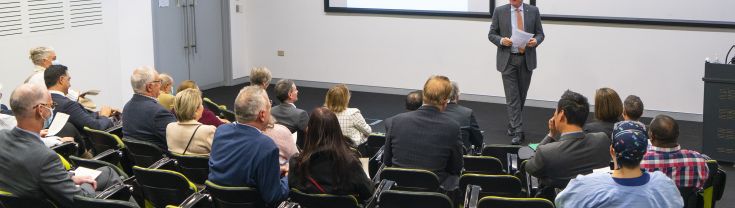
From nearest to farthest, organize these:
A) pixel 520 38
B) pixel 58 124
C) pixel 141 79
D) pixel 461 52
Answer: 1. pixel 58 124
2. pixel 141 79
3. pixel 520 38
4. pixel 461 52

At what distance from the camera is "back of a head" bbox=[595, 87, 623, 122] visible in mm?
5555

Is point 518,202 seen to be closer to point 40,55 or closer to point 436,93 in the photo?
point 436,93

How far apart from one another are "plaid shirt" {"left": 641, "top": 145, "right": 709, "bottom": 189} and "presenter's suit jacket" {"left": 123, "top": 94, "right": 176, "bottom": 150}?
3037mm

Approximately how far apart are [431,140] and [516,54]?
367cm

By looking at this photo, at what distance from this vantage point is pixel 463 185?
505cm

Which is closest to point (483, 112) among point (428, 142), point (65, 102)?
point (428, 142)

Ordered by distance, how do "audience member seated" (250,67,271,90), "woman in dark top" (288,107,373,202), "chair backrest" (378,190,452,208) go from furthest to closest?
"audience member seated" (250,67,271,90)
"woman in dark top" (288,107,373,202)
"chair backrest" (378,190,452,208)

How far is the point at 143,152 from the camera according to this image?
18.1ft

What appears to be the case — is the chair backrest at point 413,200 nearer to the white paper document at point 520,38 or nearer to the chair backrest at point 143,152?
the chair backrest at point 143,152

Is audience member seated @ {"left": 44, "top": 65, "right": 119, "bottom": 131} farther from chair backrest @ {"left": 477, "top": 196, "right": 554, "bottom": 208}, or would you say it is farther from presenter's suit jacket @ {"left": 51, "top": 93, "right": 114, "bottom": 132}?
chair backrest @ {"left": 477, "top": 196, "right": 554, "bottom": 208}

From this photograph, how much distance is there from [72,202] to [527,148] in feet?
8.52

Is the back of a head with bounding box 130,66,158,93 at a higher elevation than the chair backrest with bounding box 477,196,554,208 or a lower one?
higher

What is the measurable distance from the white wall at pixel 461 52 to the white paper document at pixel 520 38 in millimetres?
1875

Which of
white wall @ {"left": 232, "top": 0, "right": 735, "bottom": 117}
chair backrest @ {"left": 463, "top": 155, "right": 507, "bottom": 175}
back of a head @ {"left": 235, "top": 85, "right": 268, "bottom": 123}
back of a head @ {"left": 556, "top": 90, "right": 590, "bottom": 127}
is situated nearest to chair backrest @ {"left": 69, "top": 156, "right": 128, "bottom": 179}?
back of a head @ {"left": 235, "top": 85, "right": 268, "bottom": 123}
